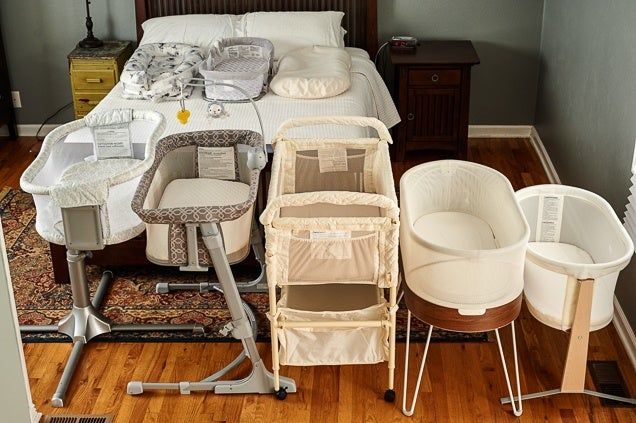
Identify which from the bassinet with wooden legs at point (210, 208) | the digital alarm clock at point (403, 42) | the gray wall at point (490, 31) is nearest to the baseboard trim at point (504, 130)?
the gray wall at point (490, 31)

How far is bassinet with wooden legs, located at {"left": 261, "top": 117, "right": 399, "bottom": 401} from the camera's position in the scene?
117 inches

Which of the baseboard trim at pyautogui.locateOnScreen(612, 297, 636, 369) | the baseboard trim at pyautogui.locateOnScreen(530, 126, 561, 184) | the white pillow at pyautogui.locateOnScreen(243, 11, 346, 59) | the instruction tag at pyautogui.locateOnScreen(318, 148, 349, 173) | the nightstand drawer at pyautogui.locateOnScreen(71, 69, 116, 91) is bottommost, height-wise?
the baseboard trim at pyautogui.locateOnScreen(612, 297, 636, 369)

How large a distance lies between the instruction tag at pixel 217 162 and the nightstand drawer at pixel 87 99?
182cm

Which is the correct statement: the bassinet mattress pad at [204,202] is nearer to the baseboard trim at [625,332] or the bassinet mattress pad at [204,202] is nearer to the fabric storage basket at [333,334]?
the fabric storage basket at [333,334]

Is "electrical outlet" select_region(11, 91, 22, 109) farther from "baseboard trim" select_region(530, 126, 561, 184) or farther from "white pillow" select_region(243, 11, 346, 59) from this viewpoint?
"baseboard trim" select_region(530, 126, 561, 184)

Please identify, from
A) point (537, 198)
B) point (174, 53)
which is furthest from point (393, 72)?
point (537, 198)

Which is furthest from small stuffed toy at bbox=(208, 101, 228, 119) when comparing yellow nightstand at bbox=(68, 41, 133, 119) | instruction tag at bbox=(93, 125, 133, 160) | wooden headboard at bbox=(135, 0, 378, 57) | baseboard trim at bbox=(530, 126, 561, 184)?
baseboard trim at bbox=(530, 126, 561, 184)

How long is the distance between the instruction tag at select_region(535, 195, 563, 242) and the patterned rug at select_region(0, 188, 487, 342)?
48 cm

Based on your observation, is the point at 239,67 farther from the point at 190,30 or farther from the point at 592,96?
the point at 592,96

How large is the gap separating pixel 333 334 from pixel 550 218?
1.02 metres

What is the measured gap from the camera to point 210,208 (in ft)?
9.71

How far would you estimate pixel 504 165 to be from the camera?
521 cm

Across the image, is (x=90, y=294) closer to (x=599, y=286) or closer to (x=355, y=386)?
(x=355, y=386)

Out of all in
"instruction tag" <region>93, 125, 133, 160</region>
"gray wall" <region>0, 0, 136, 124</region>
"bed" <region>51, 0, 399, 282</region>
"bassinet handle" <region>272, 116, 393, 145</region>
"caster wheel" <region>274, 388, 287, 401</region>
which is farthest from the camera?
"gray wall" <region>0, 0, 136, 124</region>
